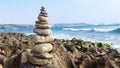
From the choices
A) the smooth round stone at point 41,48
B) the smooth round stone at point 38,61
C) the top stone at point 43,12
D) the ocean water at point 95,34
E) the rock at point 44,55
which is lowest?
the ocean water at point 95,34

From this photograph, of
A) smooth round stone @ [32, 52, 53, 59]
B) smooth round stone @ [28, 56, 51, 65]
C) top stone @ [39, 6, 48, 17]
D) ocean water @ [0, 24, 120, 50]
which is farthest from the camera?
ocean water @ [0, 24, 120, 50]

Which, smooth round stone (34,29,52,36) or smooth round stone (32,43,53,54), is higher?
smooth round stone (34,29,52,36)

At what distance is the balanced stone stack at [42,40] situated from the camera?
7.94 metres

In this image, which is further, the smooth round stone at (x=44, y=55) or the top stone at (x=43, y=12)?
the top stone at (x=43, y=12)

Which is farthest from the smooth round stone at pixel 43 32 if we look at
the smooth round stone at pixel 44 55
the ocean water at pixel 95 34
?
the ocean water at pixel 95 34

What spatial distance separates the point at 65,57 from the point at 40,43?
27.2 inches

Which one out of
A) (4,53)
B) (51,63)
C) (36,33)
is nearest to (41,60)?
(51,63)

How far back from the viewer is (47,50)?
8.06 metres

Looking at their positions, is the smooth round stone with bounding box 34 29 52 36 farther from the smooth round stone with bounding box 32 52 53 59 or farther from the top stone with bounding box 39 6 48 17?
the smooth round stone with bounding box 32 52 53 59

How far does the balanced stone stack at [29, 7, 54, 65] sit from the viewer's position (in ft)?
26.0

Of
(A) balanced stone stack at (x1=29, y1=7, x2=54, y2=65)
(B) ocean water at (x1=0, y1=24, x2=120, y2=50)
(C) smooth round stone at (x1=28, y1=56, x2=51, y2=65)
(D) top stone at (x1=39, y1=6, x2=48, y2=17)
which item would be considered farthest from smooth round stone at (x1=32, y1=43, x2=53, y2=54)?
(B) ocean water at (x1=0, y1=24, x2=120, y2=50)

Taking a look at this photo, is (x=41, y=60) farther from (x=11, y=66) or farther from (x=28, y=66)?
(x=11, y=66)

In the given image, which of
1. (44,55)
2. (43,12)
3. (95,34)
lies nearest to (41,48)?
(44,55)

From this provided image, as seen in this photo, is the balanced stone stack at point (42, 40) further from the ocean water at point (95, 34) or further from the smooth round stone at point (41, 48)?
the ocean water at point (95, 34)
